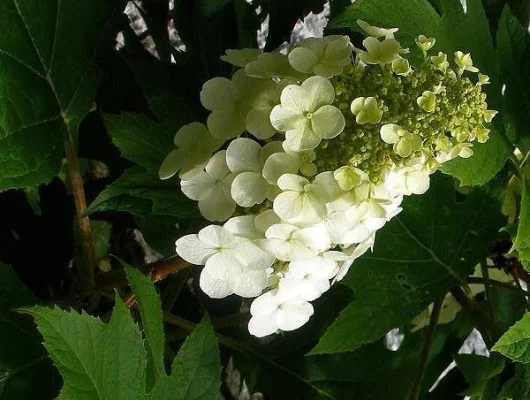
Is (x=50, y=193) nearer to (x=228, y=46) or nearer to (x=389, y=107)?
(x=228, y=46)

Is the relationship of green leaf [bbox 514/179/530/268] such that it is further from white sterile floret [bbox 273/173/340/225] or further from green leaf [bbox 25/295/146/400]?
green leaf [bbox 25/295/146/400]

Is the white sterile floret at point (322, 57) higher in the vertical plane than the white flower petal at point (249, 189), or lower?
higher

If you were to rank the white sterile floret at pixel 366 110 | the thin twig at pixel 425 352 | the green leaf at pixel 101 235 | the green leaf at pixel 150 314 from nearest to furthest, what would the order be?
the white sterile floret at pixel 366 110 < the green leaf at pixel 150 314 < the thin twig at pixel 425 352 < the green leaf at pixel 101 235

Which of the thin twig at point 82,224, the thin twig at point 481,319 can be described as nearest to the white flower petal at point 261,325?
the thin twig at point 82,224

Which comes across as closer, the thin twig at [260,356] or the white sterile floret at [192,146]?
the white sterile floret at [192,146]

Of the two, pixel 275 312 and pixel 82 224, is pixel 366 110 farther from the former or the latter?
pixel 82 224

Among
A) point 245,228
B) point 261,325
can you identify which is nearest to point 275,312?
point 261,325

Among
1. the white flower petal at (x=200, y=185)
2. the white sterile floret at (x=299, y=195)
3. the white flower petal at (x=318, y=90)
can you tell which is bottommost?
the white sterile floret at (x=299, y=195)

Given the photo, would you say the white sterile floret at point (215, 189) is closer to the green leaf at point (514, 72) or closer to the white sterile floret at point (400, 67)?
the white sterile floret at point (400, 67)
